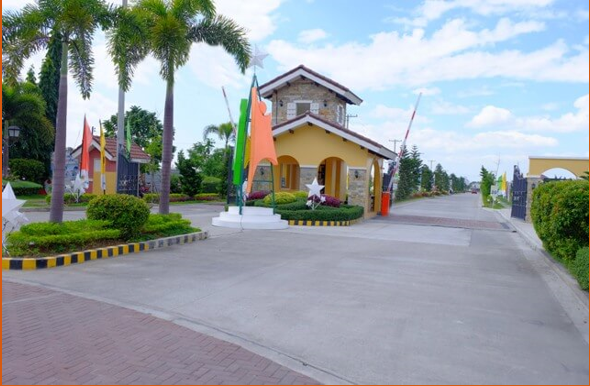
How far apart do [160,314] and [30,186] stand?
27.4 m

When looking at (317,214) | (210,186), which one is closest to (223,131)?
(210,186)

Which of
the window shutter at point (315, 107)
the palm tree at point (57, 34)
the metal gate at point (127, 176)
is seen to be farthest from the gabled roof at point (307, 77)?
the palm tree at point (57, 34)

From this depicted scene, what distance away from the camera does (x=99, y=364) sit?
14.5 feet

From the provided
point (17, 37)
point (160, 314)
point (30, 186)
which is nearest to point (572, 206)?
point (160, 314)

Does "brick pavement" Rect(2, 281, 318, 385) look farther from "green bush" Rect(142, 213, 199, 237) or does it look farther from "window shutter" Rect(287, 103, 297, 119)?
"window shutter" Rect(287, 103, 297, 119)

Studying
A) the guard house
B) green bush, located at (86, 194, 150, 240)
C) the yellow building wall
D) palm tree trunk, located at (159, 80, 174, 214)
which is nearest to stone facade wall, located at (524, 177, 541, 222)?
→ the guard house

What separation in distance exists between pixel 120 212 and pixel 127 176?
6.54m

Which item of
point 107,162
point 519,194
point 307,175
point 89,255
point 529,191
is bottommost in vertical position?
point 89,255

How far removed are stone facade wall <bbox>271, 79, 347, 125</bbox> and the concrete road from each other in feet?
54.7

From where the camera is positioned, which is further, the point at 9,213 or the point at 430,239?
the point at 430,239

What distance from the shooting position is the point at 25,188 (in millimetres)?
28844

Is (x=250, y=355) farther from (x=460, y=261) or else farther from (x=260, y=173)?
(x=260, y=173)

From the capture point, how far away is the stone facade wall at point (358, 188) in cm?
2258

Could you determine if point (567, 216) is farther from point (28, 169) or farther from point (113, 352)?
point (28, 169)
